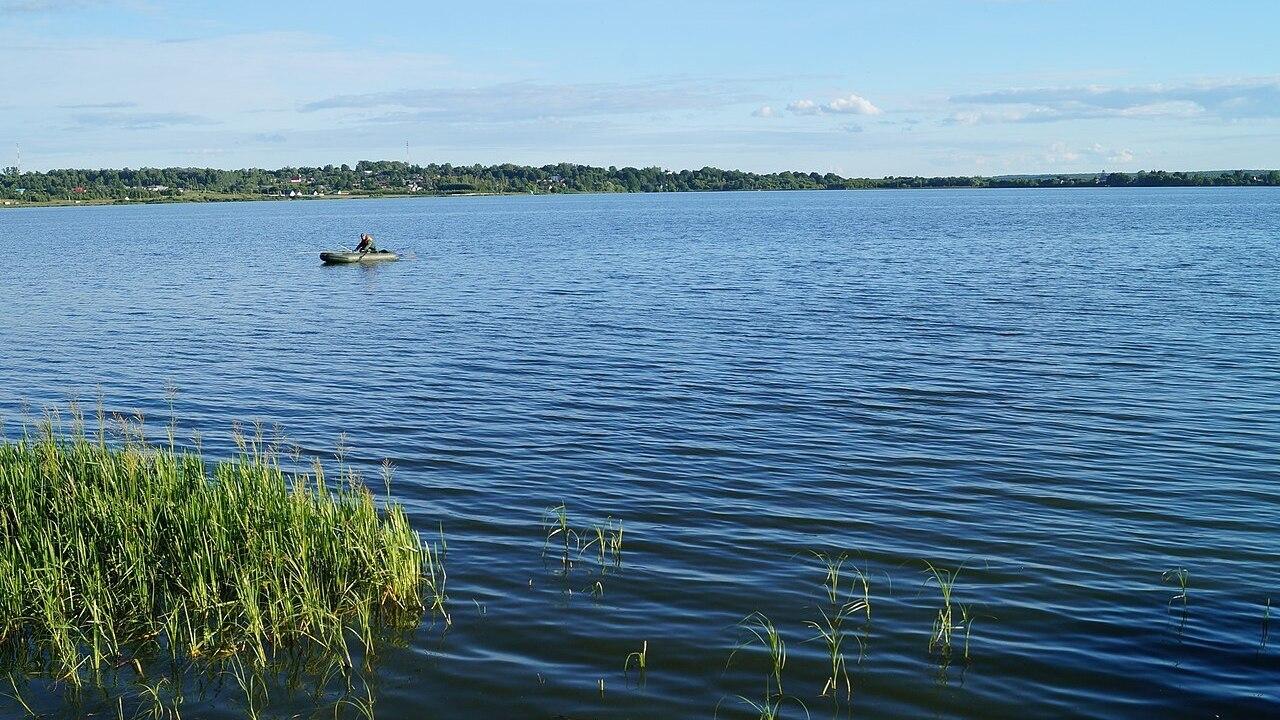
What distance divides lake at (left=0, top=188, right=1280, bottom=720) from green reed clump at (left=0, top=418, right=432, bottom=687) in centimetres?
66

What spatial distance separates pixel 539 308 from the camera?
1476 inches

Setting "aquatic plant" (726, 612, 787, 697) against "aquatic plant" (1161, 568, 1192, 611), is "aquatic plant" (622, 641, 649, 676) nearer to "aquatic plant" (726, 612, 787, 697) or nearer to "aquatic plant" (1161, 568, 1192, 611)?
"aquatic plant" (726, 612, 787, 697)

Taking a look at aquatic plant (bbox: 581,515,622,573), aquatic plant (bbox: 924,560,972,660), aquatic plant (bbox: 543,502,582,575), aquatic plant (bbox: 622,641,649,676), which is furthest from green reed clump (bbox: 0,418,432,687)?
aquatic plant (bbox: 924,560,972,660)

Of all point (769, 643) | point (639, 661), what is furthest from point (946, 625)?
point (639, 661)

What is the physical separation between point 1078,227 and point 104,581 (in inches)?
3439

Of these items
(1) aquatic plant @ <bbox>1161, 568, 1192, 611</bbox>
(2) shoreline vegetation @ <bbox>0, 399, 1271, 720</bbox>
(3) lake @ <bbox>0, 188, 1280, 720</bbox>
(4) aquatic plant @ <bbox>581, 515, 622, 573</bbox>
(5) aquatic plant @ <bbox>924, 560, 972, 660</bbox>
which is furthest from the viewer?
(4) aquatic plant @ <bbox>581, 515, 622, 573</bbox>

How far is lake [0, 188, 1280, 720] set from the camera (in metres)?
9.53

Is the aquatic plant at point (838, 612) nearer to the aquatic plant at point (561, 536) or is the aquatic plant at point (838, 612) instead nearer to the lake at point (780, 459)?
the lake at point (780, 459)

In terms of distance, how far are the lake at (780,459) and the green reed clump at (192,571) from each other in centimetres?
66

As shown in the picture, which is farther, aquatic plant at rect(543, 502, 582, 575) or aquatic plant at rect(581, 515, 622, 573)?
aquatic plant at rect(543, 502, 582, 575)

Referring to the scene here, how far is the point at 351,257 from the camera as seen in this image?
5550cm

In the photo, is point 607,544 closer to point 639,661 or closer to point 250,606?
point 639,661

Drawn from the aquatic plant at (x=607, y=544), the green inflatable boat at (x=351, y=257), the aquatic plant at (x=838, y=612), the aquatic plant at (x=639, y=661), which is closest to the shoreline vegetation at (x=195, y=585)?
the aquatic plant at (x=607, y=544)

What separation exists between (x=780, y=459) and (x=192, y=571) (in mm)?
9082
